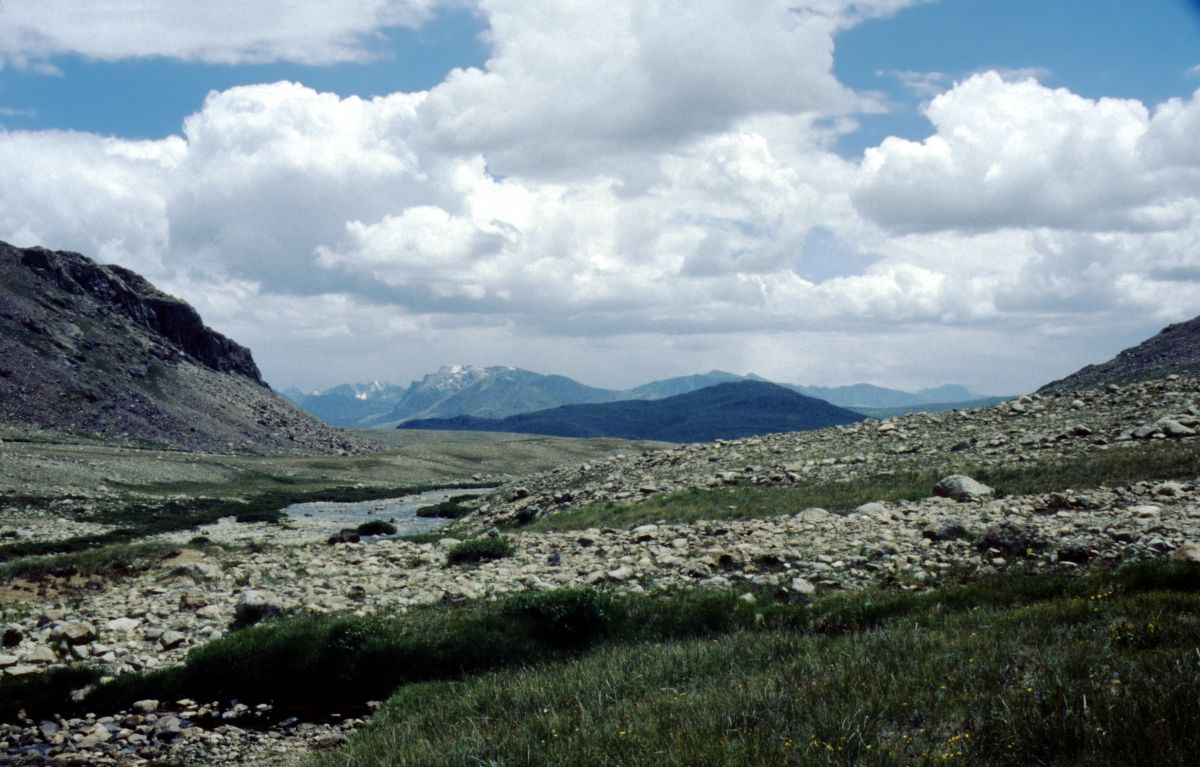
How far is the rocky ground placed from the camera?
35.8 feet

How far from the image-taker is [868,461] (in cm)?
3228

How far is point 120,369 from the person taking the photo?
478 feet

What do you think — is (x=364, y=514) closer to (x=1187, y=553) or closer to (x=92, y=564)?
(x=92, y=564)

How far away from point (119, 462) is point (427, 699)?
85174 millimetres

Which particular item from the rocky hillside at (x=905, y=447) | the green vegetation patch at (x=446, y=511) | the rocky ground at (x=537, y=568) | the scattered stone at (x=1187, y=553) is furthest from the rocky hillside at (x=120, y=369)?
the scattered stone at (x=1187, y=553)

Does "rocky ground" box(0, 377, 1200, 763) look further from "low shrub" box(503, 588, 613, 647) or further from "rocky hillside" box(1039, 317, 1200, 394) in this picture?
Answer: "rocky hillside" box(1039, 317, 1200, 394)

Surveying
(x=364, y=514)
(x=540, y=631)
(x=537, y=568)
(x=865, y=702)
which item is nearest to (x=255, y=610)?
(x=540, y=631)

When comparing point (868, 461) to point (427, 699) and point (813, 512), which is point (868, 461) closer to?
point (813, 512)

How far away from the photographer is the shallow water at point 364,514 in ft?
155

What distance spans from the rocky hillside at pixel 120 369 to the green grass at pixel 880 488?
124777 mm

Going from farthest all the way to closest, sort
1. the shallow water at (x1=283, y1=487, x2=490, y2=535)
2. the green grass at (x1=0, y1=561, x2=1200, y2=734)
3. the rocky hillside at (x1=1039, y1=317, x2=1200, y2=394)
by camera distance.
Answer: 1. the rocky hillside at (x1=1039, y1=317, x2=1200, y2=394)
2. the shallow water at (x1=283, y1=487, x2=490, y2=535)
3. the green grass at (x1=0, y1=561, x2=1200, y2=734)

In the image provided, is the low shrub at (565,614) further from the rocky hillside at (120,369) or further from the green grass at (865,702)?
the rocky hillside at (120,369)

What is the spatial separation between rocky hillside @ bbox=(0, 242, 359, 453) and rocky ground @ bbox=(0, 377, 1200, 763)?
12342cm

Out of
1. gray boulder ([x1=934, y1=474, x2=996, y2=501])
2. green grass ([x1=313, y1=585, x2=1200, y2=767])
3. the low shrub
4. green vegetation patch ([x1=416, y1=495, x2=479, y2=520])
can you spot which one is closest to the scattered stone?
green grass ([x1=313, y1=585, x2=1200, y2=767])
